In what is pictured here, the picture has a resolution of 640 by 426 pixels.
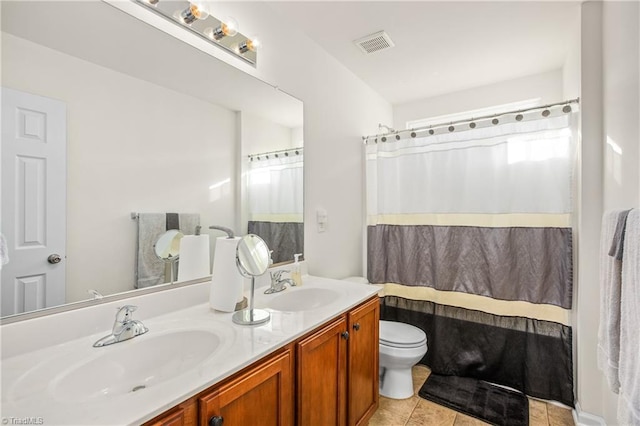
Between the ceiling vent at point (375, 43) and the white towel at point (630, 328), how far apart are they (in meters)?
1.75

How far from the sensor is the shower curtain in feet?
6.28

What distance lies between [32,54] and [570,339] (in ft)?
9.81

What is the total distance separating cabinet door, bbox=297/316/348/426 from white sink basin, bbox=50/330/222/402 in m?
0.36

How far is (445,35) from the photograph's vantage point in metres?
2.06

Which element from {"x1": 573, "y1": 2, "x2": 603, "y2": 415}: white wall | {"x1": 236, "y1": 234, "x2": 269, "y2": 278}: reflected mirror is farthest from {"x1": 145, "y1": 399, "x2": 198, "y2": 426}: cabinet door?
{"x1": 573, "y1": 2, "x2": 603, "y2": 415}: white wall

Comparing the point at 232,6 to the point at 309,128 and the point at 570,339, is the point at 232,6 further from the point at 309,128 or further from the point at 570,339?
the point at 570,339

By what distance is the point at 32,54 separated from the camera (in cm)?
94

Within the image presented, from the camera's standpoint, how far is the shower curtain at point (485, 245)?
1915 mm

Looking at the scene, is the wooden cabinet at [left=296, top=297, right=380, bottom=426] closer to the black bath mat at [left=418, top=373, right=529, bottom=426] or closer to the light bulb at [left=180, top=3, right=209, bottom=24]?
the black bath mat at [left=418, top=373, right=529, bottom=426]

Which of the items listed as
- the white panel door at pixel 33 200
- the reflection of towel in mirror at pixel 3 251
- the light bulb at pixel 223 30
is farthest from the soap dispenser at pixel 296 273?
the light bulb at pixel 223 30

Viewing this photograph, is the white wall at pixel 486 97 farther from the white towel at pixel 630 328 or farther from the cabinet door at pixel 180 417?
the cabinet door at pixel 180 417

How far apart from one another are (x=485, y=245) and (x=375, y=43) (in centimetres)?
166

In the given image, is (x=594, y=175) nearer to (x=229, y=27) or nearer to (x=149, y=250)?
(x=229, y=27)

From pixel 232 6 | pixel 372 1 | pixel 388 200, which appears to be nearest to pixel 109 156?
pixel 232 6
